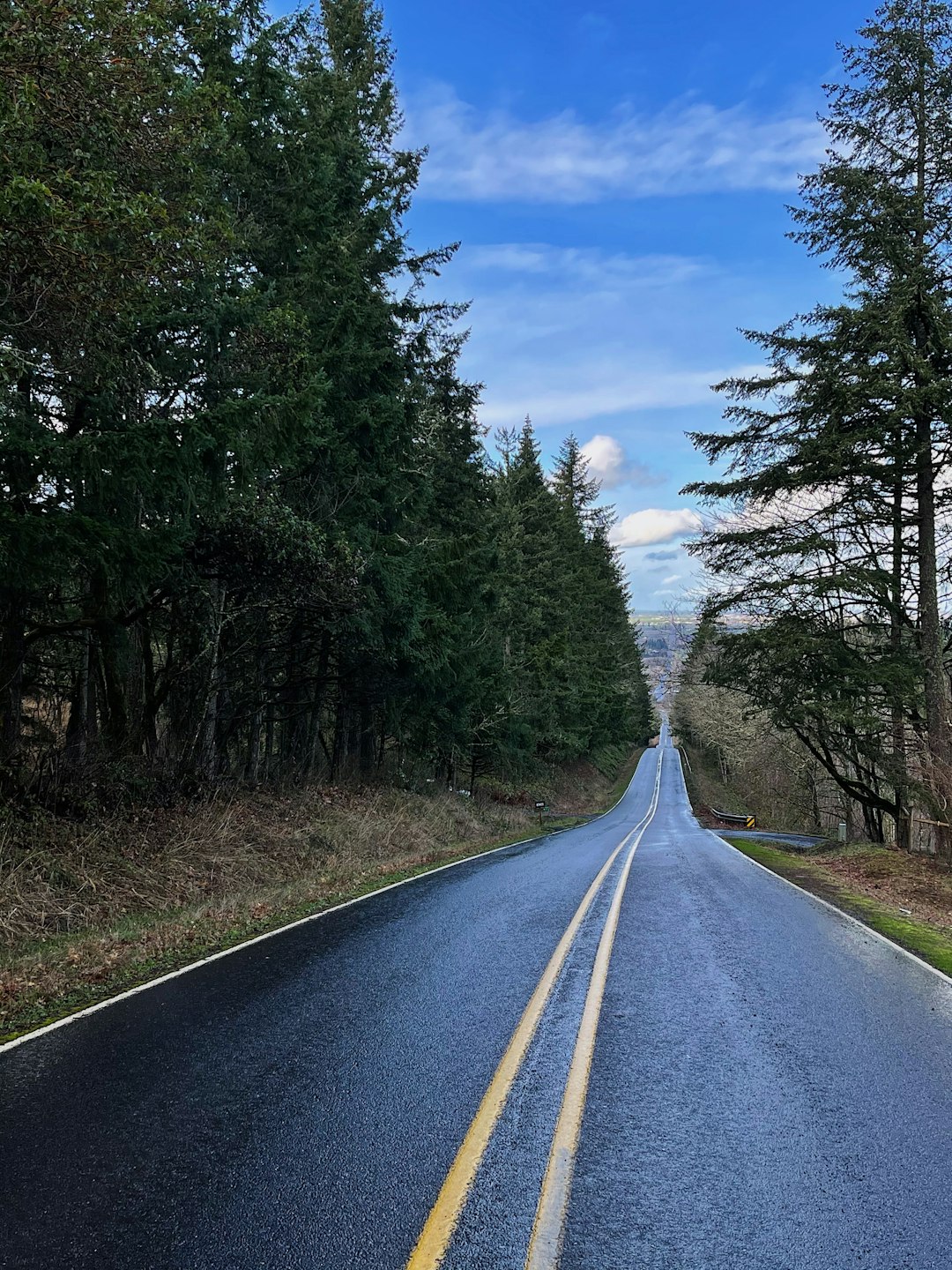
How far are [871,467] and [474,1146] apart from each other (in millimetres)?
16525

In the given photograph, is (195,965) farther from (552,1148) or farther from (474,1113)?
(552,1148)

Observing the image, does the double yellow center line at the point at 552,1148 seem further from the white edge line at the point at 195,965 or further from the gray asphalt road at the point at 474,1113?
the white edge line at the point at 195,965

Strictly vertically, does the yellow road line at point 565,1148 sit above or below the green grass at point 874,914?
above

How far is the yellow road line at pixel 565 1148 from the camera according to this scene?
2.79m

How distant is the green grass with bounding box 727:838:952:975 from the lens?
27.5 feet

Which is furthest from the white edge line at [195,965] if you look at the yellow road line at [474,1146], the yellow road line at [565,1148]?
the yellow road line at [565,1148]

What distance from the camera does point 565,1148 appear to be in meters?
3.55

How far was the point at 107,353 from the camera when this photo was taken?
7.93 meters

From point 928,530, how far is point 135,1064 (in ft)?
57.6

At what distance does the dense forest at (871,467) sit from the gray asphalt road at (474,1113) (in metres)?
9.77

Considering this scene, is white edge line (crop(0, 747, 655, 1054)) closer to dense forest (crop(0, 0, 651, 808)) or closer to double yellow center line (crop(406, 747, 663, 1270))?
double yellow center line (crop(406, 747, 663, 1270))

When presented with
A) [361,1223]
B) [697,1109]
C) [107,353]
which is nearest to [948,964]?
[697,1109]

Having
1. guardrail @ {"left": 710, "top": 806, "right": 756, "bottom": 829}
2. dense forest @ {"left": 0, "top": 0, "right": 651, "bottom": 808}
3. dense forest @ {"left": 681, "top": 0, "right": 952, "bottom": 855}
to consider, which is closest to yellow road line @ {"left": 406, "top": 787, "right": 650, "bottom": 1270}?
dense forest @ {"left": 0, "top": 0, "right": 651, "bottom": 808}

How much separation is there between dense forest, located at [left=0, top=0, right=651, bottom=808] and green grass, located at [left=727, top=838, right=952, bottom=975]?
914cm
